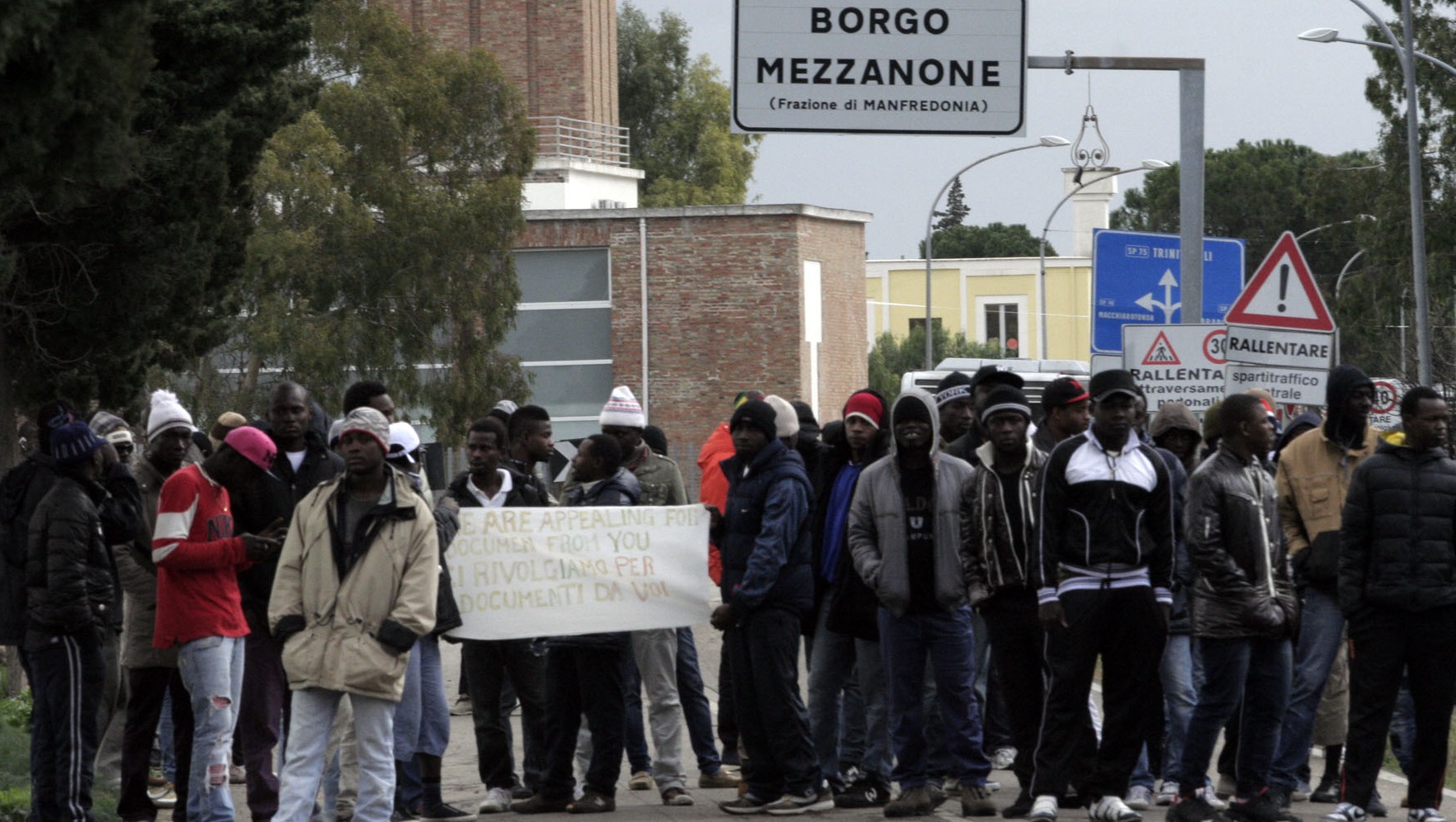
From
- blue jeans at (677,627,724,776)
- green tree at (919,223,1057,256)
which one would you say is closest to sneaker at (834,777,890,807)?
blue jeans at (677,627,724,776)

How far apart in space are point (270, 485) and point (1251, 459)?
14.8ft

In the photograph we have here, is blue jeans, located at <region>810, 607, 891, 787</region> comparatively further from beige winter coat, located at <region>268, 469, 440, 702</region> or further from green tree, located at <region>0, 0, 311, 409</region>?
green tree, located at <region>0, 0, 311, 409</region>

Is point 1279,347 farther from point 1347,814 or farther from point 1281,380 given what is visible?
point 1347,814

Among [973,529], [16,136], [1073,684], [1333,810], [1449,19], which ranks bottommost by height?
[1333,810]

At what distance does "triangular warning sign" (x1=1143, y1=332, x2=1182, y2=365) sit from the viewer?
15.4m

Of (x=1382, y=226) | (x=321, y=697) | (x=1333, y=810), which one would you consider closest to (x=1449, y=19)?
Result: (x=1382, y=226)

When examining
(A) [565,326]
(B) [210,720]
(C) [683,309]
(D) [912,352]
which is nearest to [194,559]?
(B) [210,720]

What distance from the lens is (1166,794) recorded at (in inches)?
401

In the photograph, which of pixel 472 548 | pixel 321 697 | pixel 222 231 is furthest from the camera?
pixel 222 231

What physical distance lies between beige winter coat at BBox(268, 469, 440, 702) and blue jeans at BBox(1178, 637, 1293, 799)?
3520mm

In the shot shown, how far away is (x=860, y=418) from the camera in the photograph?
1013 cm

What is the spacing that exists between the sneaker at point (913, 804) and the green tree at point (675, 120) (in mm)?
59307

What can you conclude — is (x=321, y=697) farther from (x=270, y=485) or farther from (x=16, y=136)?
(x=16, y=136)

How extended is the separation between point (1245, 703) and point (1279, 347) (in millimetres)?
4981
